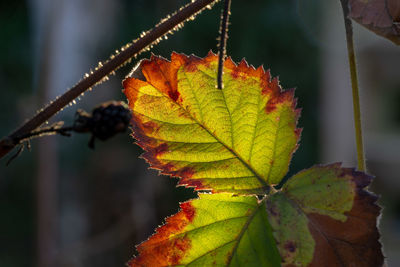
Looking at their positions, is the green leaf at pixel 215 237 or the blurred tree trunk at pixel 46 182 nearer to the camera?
the green leaf at pixel 215 237

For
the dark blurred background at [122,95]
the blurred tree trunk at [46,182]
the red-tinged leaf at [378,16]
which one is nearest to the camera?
the red-tinged leaf at [378,16]

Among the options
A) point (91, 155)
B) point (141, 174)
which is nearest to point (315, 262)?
point (141, 174)

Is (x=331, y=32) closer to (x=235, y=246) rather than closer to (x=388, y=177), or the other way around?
(x=388, y=177)

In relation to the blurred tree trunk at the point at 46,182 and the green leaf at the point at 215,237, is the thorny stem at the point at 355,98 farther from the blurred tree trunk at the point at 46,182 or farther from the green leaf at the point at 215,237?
the blurred tree trunk at the point at 46,182

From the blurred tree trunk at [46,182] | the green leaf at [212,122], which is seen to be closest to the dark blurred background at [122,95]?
the blurred tree trunk at [46,182]

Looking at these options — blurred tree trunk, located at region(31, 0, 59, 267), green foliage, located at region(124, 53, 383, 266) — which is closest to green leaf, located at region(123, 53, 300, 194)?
green foliage, located at region(124, 53, 383, 266)

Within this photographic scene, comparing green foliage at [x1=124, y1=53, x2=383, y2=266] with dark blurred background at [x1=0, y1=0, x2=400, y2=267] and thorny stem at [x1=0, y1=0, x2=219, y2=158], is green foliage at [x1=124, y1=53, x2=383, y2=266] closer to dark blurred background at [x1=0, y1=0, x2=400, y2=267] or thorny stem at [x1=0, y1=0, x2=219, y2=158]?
thorny stem at [x1=0, y1=0, x2=219, y2=158]
